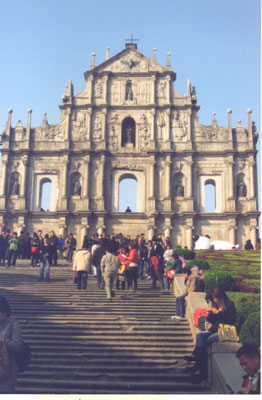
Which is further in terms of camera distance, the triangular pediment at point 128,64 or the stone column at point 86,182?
the triangular pediment at point 128,64

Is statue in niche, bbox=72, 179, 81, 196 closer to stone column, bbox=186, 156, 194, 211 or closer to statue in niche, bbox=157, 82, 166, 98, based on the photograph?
stone column, bbox=186, 156, 194, 211

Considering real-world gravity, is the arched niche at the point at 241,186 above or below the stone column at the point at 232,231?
above

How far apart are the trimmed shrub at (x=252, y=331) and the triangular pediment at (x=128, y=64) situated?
30560 mm

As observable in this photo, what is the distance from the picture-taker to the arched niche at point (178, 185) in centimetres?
3484

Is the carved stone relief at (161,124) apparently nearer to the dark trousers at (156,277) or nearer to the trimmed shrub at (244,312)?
the dark trousers at (156,277)

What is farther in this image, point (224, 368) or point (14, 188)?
point (14, 188)

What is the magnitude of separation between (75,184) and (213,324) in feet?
87.0

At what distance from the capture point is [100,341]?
11.6m

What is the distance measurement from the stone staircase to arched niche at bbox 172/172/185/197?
1881 centimetres

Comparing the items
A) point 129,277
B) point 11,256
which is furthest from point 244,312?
point 11,256

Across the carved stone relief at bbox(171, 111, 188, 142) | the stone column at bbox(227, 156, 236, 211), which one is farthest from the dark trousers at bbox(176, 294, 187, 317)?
the carved stone relief at bbox(171, 111, 188, 142)

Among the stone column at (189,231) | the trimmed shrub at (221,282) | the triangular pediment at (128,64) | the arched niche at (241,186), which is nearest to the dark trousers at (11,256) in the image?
the trimmed shrub at (221,282)

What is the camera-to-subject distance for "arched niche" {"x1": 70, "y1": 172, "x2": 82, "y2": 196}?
3519 cm

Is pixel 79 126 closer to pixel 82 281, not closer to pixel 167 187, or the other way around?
pixel 167 187
